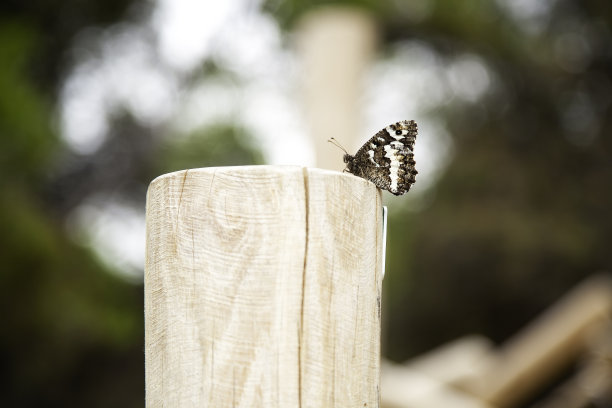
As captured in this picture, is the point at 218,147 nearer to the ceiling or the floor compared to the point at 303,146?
nearer to the ceiling

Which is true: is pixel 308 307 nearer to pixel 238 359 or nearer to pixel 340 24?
pixel 238 359

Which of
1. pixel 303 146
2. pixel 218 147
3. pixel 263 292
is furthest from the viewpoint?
pixel 218 147

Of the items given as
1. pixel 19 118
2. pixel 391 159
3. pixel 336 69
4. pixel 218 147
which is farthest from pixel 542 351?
pixel 218 147

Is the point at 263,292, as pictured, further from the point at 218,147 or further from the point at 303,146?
the point at 218,147

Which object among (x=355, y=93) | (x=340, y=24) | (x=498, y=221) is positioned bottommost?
(x=355, y=93)

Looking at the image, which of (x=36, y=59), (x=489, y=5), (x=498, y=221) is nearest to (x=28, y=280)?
(x=36, y=59)

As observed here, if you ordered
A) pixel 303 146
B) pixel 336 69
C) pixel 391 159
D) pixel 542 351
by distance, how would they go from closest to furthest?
pixel 391 159 → pixel 542 351 → pixel 336 69 → pixel 303 146
